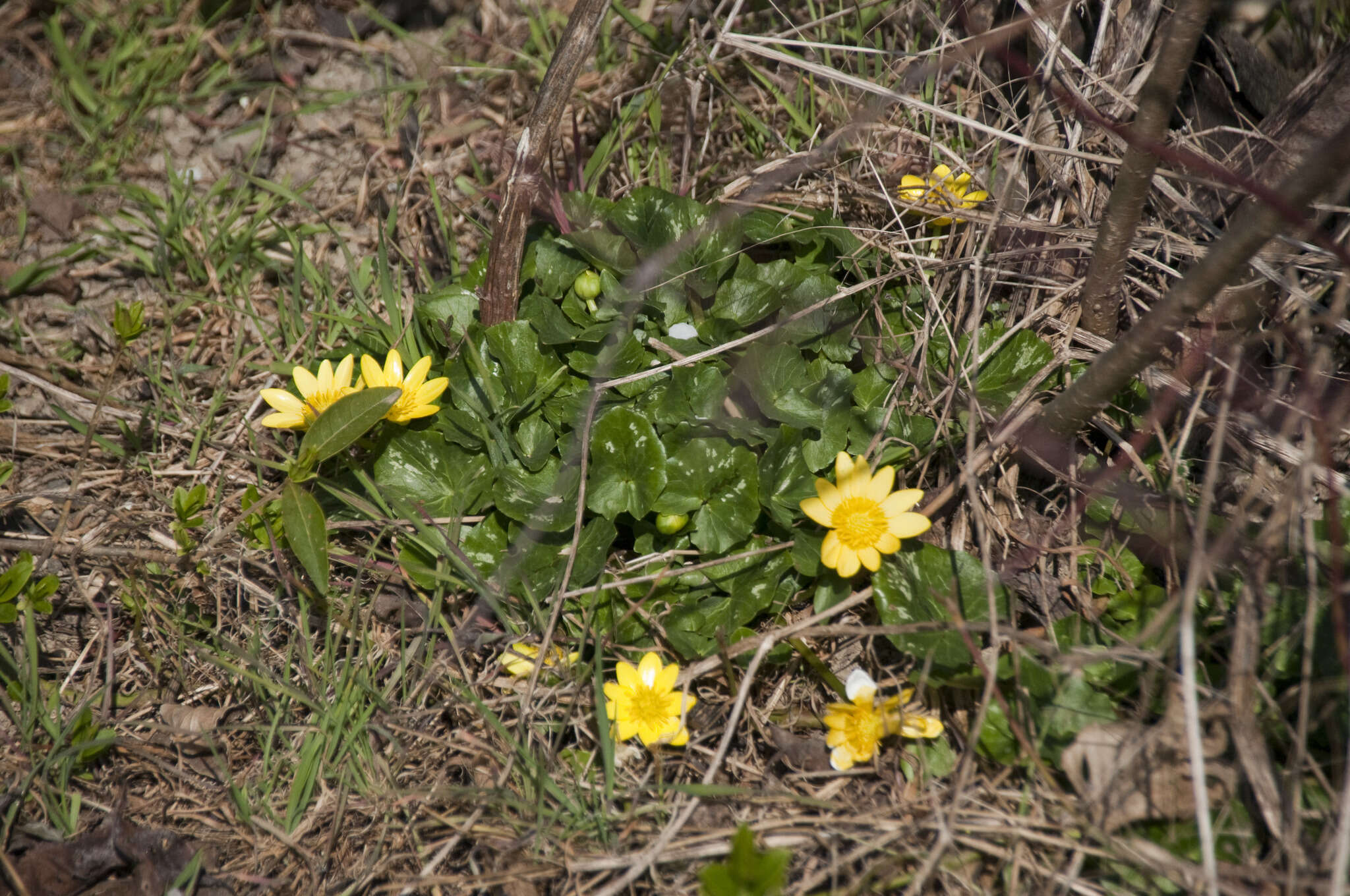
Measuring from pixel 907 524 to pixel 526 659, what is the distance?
96 centimetres

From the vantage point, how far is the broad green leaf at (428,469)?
2.29m

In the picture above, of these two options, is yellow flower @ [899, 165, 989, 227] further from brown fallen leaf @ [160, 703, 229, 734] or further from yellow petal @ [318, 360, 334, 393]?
brown fallen leaf @ [160, 703, 229, 734]

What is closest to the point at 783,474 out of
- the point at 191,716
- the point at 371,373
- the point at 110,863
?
the point at 371,373

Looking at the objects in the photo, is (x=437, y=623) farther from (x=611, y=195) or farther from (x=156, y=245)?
(x=156, y=245)

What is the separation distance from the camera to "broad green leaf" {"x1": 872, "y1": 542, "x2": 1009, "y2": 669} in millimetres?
1943

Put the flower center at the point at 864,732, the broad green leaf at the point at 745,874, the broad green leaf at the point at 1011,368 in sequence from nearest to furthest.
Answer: the broad green leaf at the point at 745,874 < the flower center at the point at 864,732 < the broad green leaf at the point at 1011,368

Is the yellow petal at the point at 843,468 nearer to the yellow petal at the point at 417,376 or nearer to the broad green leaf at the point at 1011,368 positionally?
the broad green leaf at the point at 1011,368

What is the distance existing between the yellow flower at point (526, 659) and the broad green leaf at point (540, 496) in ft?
0.96

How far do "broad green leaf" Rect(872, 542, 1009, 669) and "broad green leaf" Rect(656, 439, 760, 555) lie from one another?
1.17ft

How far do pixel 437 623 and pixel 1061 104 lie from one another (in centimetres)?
225

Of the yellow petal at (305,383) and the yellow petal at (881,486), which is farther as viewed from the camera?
the yellow petal at (305,383)

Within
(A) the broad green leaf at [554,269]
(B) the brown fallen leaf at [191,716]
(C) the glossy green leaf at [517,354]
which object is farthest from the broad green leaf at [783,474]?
(B) the brown fallen leaf at [191,716]

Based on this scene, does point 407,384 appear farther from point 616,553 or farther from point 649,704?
point 649,704

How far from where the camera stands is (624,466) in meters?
2.20
